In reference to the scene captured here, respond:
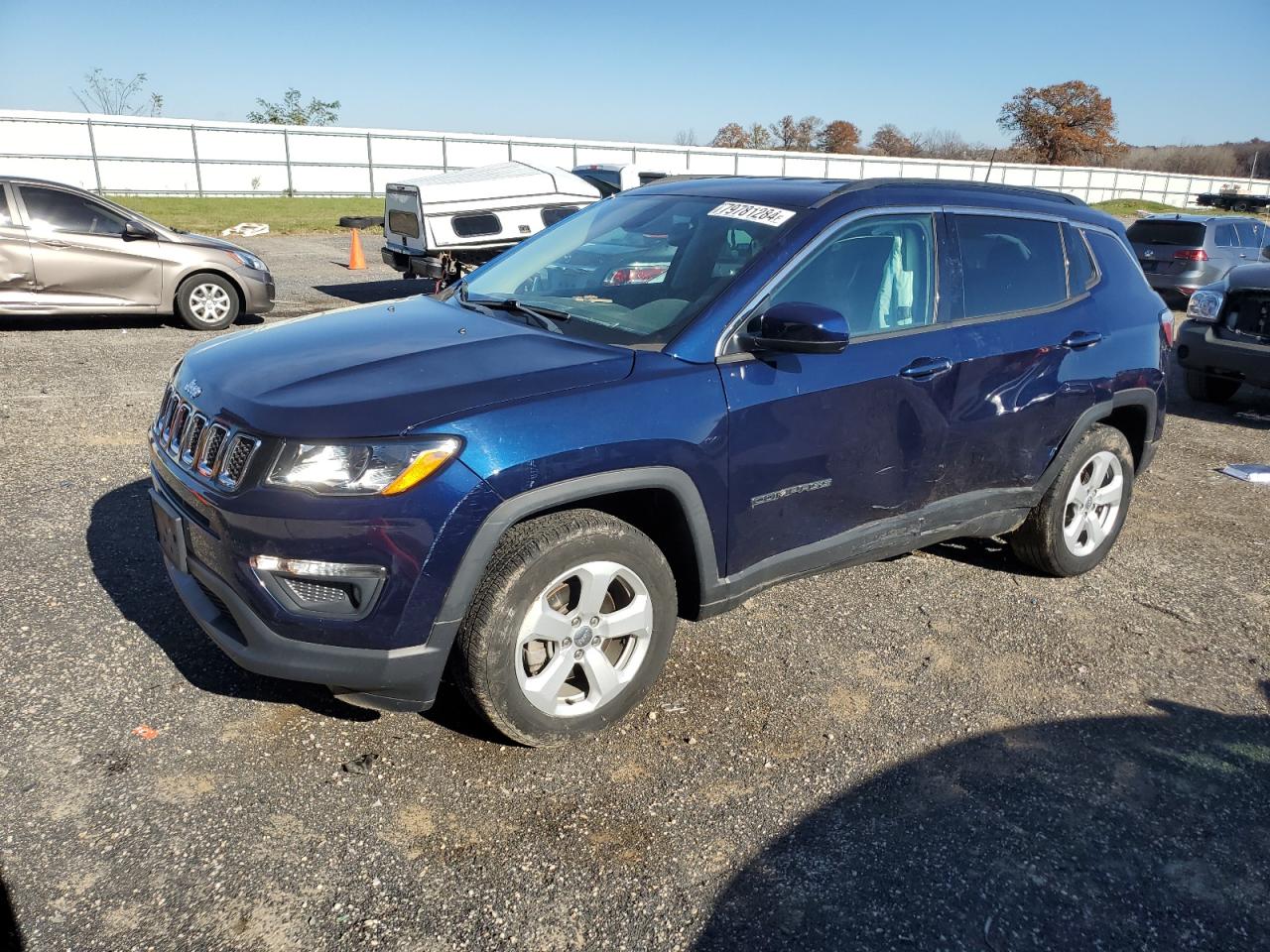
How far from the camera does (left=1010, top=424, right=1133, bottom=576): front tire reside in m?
4.45

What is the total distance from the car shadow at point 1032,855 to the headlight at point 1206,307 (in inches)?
240

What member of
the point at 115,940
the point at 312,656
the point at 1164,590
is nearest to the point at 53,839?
the point at 115,940

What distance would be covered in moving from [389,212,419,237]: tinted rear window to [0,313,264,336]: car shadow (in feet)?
7.14


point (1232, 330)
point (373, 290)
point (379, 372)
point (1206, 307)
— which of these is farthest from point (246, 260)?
point (1232, 330)

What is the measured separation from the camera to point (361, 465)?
2635 mm

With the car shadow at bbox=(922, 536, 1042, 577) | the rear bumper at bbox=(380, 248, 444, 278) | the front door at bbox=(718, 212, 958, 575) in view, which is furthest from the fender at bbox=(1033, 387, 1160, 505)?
the rear bumper at bbox=(380, 248, 444, 278)

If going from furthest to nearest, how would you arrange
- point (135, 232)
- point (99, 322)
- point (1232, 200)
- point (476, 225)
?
point (1232, 200), point (476, 225), point (99, 322), point (135, 232)

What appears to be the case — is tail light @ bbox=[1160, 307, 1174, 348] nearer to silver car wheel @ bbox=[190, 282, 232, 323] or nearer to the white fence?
silver car wheel @ bbox=[190, 282, 232, 323]

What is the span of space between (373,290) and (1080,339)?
37.1 ft

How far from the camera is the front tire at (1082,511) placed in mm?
4445

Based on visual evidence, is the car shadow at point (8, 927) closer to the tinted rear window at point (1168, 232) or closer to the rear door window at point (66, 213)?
the rear door window at point (66, 213)

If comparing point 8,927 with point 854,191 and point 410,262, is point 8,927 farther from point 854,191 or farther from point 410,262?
point 410,262

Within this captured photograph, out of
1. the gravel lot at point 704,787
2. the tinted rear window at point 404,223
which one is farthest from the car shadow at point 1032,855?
the tinted rear window at point 404,223

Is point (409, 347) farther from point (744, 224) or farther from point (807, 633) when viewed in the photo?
point (807, 633)
